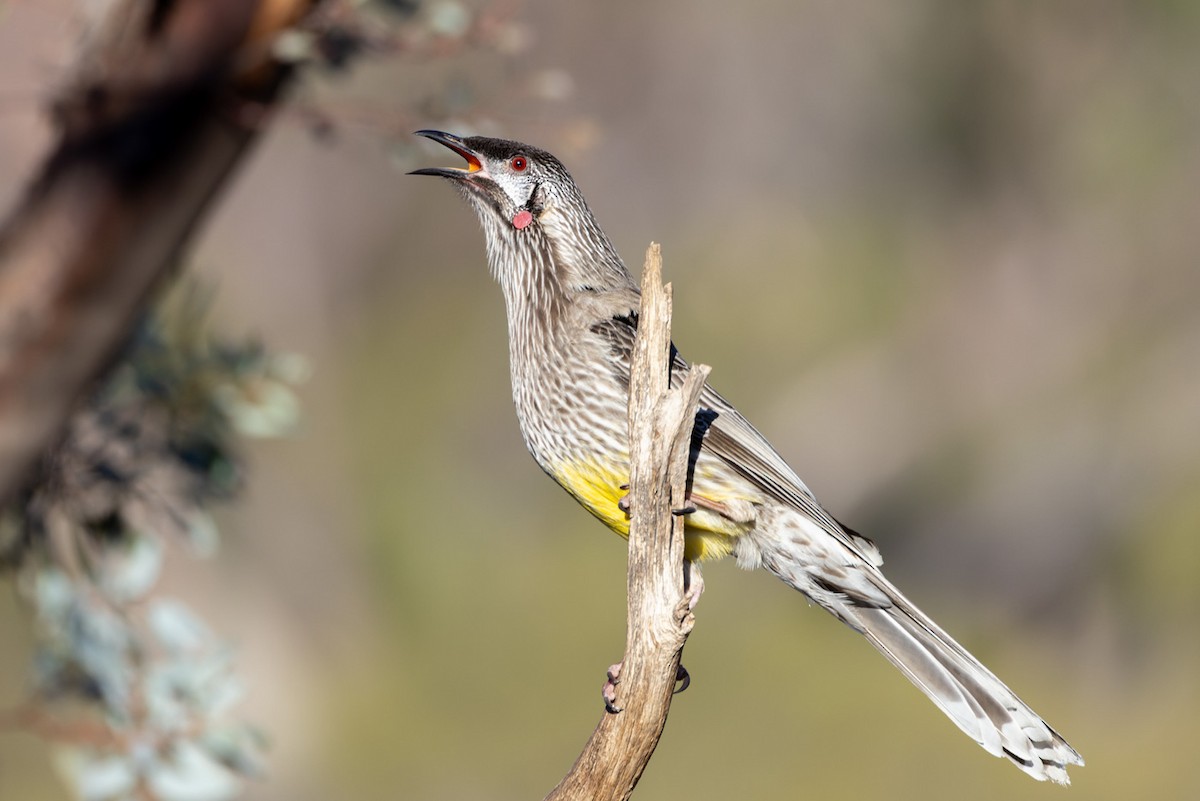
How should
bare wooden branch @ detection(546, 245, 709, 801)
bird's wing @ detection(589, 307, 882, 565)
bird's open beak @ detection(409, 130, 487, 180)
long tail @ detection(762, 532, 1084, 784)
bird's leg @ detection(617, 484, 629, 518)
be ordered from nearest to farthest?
bare wooden branch @ detection(546, 245, 709, 801)
bird's leg @ detection(617, 484, 629, 518)
long tail @ detection(762, 532, 1084, 784)
bird's wing @ detection(589, 307, 882, 565)
bird's open beak @ detection(409, 130, 487, 180)

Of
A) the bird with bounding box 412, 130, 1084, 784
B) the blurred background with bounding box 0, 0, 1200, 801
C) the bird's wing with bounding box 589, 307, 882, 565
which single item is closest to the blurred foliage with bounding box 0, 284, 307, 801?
the bird with bounding box 412, 130, 1084, 784

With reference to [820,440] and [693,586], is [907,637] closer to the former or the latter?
[693,586]

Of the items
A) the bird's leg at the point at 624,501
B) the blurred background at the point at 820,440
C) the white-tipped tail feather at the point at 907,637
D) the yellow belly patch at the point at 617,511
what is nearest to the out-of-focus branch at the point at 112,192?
the yellow belly patch at the point at 617,511

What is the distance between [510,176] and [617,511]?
1.02m

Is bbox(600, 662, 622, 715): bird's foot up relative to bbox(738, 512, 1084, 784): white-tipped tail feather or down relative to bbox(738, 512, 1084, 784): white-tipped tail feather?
down

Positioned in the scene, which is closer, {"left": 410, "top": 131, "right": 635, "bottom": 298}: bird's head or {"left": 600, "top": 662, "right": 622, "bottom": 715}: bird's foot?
{"left": 600, "top": 662, "right": 622, "bottom": 715}: bird's foot

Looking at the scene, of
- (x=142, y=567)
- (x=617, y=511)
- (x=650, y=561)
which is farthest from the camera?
(x=142, y=567)

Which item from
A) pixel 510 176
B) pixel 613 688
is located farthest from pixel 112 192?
pixel 613 688

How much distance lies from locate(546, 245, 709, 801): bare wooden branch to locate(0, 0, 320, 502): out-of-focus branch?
172cm

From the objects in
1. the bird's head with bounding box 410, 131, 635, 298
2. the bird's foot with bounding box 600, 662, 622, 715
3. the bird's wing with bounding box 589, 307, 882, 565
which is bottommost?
the bird's foot with bounding box 600, 662, 622, 715

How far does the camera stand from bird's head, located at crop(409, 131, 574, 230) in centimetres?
362

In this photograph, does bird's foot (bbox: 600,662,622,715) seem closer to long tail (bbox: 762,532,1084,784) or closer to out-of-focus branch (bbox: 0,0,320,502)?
long tail (bbox: 762,532,1084,784)

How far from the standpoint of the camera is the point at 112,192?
370cm

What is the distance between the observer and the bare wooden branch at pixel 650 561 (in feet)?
8.79
